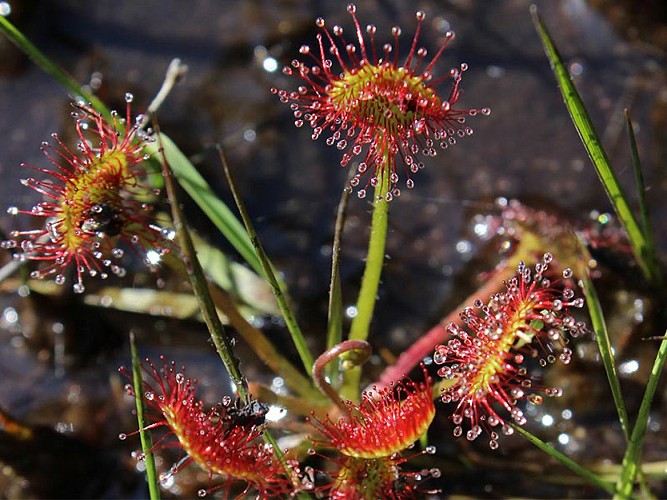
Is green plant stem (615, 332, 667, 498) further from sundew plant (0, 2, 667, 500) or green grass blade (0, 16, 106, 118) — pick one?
green grass blade (0, 16, 106, 118)

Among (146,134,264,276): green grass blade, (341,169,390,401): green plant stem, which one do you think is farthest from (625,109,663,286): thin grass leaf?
(146,134,264,276): green grass blade

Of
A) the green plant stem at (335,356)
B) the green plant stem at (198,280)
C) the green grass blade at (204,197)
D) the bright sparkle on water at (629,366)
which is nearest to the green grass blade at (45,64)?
the green grass blade at (204,197)

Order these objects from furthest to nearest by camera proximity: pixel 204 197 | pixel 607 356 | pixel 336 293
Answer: pixel 204 197
pixel 336 293
pixel 607 356

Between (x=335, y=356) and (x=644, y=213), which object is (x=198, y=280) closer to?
(x=335, y=356)

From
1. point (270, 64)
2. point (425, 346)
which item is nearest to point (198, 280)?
point (425, 346)

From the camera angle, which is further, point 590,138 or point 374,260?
point 374,260

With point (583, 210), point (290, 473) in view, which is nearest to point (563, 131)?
point (583, 210)

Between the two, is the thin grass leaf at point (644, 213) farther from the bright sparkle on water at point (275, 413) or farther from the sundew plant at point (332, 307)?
the bright sparkle on water at point (275, 413)
